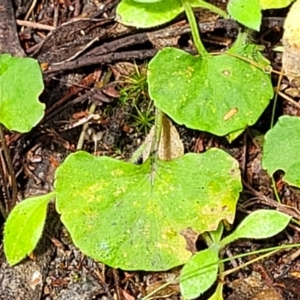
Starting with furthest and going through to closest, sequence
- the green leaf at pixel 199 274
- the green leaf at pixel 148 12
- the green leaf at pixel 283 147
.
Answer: the green leaf at pixel 148 12 < the green leaf at pixel 283 147 < the green leaf at pixel 199 274

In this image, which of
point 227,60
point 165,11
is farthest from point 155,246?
point 165,11

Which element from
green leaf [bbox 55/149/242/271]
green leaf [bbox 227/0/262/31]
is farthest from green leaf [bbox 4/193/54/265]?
green leaf [bbox 227/0/262/31]

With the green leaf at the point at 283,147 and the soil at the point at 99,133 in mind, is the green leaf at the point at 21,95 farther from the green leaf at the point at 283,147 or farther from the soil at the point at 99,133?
the green leaf at the point at 283,147

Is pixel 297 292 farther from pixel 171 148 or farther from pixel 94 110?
pixel 94 110

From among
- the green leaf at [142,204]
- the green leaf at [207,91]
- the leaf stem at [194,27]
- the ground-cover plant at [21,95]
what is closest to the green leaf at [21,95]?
the ground-cover plant at [21,95]

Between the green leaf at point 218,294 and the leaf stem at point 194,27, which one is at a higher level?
the leaf stem at point 194,27

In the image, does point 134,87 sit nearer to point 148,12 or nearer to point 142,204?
point 148,12
